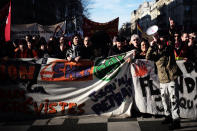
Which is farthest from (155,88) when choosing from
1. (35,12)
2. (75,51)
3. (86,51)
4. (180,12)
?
(180,12)

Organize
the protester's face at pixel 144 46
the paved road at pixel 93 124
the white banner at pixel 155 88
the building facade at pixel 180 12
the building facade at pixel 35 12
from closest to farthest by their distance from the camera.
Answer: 1. the paved road at pixel 93 124
2. the white banner at pixel 155 88
3. the protester's face at pixel 144 46
4. the building facade at pixel 35 12
5. the building facade at pixel 180 12

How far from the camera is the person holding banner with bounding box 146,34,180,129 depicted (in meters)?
4.78

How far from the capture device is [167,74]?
483cm

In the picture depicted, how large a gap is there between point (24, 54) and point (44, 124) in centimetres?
218

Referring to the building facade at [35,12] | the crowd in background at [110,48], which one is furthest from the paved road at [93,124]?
the building facade at [35,12]

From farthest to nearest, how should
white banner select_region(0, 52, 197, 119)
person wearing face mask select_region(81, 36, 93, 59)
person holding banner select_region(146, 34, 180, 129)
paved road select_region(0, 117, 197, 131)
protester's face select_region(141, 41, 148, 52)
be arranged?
person wearing face mask select_region(81, 36, 93, 59)
protester's face select_region(141, 41, 148, 52)
white banner select_region(0, 52, 197, 119)
person holding banner select_region(146, 34, 180, 129)
paved road select_region(0, 117, 197, 131)

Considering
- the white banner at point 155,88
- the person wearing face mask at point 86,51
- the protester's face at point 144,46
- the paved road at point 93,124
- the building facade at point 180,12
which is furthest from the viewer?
the building facade at point 180,12

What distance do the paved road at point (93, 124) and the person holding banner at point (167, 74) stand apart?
34 cm

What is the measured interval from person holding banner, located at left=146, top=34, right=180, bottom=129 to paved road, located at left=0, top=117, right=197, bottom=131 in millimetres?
342

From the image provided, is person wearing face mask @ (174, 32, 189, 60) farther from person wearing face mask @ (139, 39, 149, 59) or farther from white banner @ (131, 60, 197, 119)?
person wearing face mask @ (139, 39, 149, 59)

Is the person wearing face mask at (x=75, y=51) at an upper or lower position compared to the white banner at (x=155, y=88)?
upper

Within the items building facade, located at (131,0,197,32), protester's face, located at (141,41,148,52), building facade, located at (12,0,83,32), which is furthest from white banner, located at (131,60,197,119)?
building facade, located at (131,0,197,32)

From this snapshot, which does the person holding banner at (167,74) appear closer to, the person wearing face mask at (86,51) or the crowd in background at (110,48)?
the crowd in background at (110,48)

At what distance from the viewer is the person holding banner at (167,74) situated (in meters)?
4.78
